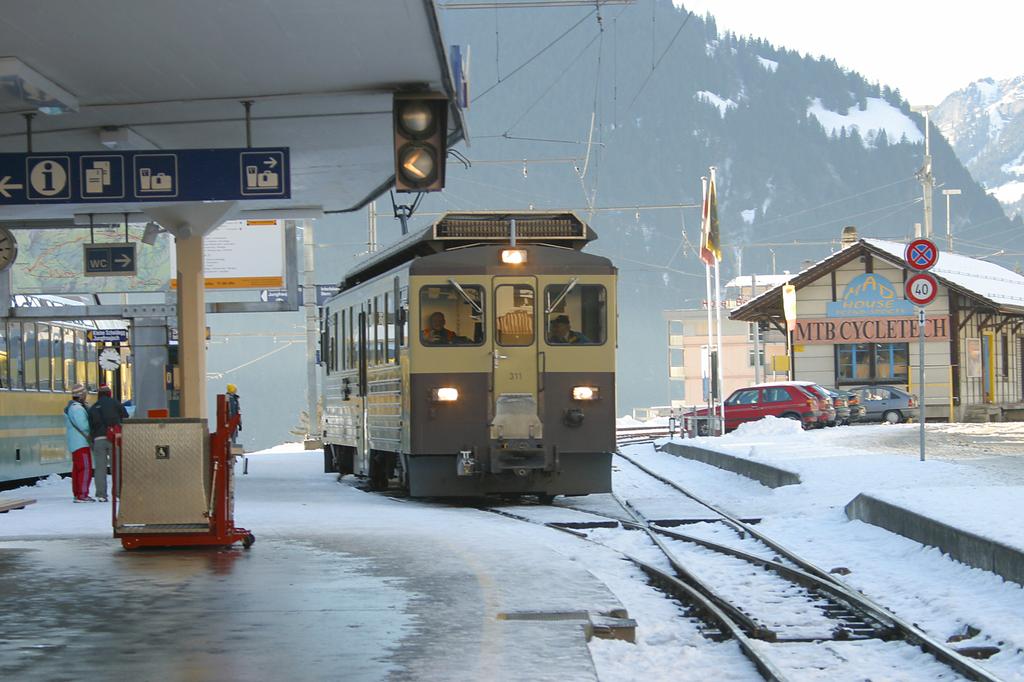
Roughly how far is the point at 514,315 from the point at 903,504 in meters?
5.62

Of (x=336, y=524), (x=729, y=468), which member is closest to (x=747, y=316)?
(x=729, y=468)

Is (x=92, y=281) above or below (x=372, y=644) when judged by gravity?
above

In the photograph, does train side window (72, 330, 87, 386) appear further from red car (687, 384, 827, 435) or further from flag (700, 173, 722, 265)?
red car (687, 384, 827, 435)

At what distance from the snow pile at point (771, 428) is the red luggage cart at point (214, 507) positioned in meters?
22.3

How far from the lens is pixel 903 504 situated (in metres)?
14.8

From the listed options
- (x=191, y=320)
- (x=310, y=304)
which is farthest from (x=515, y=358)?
(x=310, y=304)

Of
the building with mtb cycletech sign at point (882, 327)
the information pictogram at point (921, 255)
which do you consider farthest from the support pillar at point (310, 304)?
the information pictogram at point (921, 255)

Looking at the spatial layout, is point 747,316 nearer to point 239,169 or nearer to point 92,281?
point 92,281

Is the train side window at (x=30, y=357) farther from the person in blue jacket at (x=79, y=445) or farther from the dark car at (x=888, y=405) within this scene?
the dark car at (x=888, y=405)

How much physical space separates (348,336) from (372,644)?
15.2 m

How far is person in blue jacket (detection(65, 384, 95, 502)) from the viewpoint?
2036 cm

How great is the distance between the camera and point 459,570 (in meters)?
11.4

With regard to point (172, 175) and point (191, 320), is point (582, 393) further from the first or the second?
point (191, 320)

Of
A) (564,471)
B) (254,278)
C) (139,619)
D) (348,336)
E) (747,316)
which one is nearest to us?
(139,619)
